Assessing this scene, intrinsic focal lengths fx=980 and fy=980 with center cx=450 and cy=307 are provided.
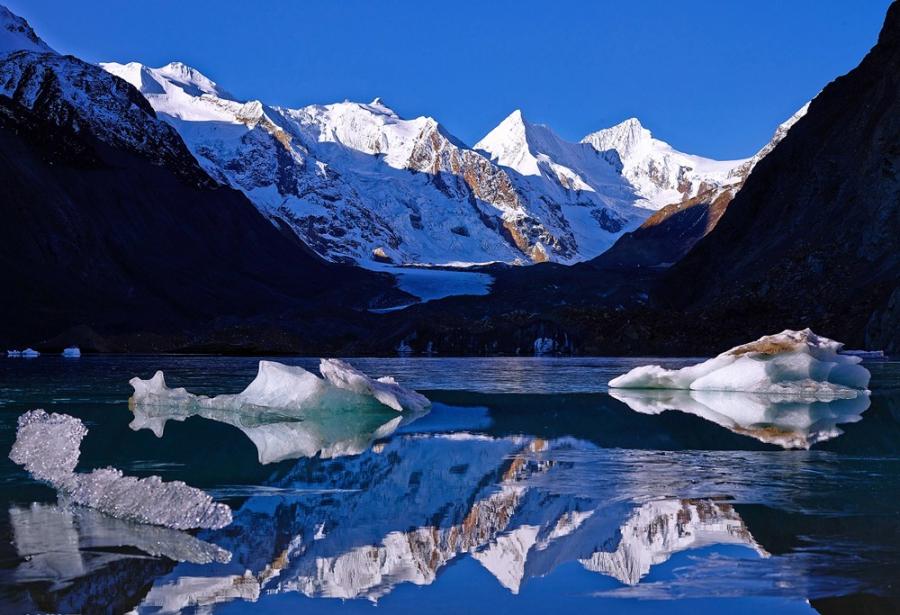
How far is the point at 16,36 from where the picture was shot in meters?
169

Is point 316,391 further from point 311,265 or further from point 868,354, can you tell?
point 311,265

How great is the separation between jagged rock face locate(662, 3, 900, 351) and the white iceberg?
36.1 meters

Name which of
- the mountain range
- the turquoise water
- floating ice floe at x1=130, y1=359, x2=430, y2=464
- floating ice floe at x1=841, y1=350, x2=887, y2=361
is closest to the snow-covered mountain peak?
the mountain range

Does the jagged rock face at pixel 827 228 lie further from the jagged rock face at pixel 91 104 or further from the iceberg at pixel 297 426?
the jagged rock face at pixel 91 104

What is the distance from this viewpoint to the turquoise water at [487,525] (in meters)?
7.12

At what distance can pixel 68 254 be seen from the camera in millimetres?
116312

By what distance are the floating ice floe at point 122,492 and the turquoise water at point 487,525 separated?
27 centimetres

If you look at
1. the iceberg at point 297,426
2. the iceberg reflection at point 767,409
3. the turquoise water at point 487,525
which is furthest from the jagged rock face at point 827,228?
the turquoise water at point 487,525

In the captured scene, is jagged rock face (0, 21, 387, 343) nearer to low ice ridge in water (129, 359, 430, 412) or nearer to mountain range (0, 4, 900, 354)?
mountain range (0, 4, 900, 354)

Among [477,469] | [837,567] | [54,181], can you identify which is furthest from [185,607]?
[54,181]

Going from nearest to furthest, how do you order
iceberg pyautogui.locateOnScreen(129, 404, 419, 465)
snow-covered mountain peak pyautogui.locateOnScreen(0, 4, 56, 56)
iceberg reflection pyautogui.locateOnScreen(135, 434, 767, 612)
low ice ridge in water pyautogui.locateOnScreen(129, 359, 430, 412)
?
1. iceberg reflection pyautogui.locateOnScreen(135, 434, 767, 612)
2. iceberg pyautogui.locateOnScreen(129, 404, 419, 465)
3. low ice ridge in water pyautogui.locateOnScreen(129, 359, 430, 412)
4. snow-covered mountain peak pyautogui.locateOnScreen(0, 4, 56, 56)

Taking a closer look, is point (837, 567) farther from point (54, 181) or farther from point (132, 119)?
point (132, 119)

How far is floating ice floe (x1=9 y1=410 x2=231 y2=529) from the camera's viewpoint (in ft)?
31.3

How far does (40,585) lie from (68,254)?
385 ft
